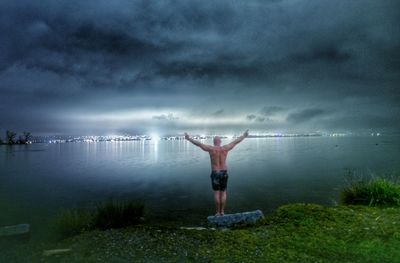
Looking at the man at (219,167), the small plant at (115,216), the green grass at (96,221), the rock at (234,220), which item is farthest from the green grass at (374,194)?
the green grass at (96,221)

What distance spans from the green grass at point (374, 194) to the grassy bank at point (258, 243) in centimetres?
258

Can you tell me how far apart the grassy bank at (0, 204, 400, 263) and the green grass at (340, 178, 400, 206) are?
258 cm

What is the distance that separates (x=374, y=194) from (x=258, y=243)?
28.4 feet

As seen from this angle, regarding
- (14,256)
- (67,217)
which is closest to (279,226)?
(14,256)

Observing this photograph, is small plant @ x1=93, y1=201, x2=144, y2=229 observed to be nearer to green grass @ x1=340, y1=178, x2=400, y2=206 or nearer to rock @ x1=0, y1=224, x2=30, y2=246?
rock @ x1=0, y1=224, x2=30, y2=246

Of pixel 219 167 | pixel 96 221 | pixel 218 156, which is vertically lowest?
pixel 96 221

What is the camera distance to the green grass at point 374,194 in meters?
13.8

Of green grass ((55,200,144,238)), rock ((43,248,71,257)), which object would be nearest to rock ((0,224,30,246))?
green grass ((55,200,144,238))

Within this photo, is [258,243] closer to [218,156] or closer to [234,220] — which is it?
[234,220]

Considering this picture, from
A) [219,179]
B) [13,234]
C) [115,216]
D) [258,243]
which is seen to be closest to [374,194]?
[219,179]

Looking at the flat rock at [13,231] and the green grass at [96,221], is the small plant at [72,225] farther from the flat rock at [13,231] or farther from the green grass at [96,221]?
the flat rock at [13,231]

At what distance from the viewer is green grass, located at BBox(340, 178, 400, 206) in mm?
13820

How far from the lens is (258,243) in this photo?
8.73 metres

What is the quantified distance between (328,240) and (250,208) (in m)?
12.2
